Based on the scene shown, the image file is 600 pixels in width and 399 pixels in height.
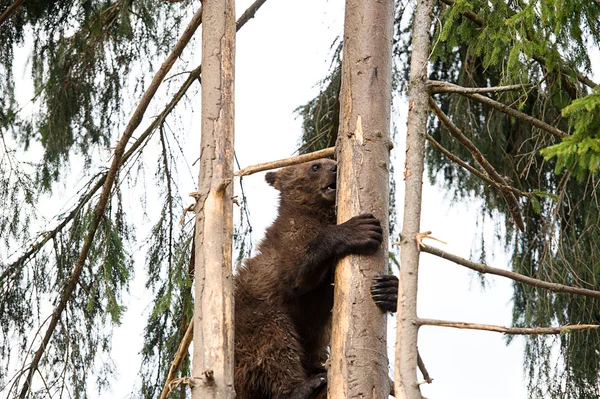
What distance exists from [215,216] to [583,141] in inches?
68.6

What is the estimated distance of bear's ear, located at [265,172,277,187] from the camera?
252 inches

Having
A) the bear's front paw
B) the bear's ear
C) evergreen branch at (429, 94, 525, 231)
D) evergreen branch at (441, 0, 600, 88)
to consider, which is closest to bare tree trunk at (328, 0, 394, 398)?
the bear's front paw

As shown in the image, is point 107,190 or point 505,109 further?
point 107,190

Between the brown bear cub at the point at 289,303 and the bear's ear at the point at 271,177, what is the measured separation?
17.0 inches

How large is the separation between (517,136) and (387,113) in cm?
306

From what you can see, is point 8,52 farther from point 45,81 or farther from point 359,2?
point 359,2

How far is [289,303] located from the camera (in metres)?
5.50

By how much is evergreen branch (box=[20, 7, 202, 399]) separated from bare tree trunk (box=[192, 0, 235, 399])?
22.4 inches

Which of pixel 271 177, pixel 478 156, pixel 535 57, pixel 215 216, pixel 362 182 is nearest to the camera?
pixel 215 216

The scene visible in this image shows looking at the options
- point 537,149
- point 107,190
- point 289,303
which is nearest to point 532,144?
point 537,149

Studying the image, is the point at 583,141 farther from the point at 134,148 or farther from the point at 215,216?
the point at 134,148

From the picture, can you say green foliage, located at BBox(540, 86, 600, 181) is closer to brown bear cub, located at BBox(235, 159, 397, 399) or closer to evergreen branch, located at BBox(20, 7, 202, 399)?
brown bear cub, located at BBox(235, 159, 397, 399)

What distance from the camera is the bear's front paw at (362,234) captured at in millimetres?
4316

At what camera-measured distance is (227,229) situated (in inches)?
168
